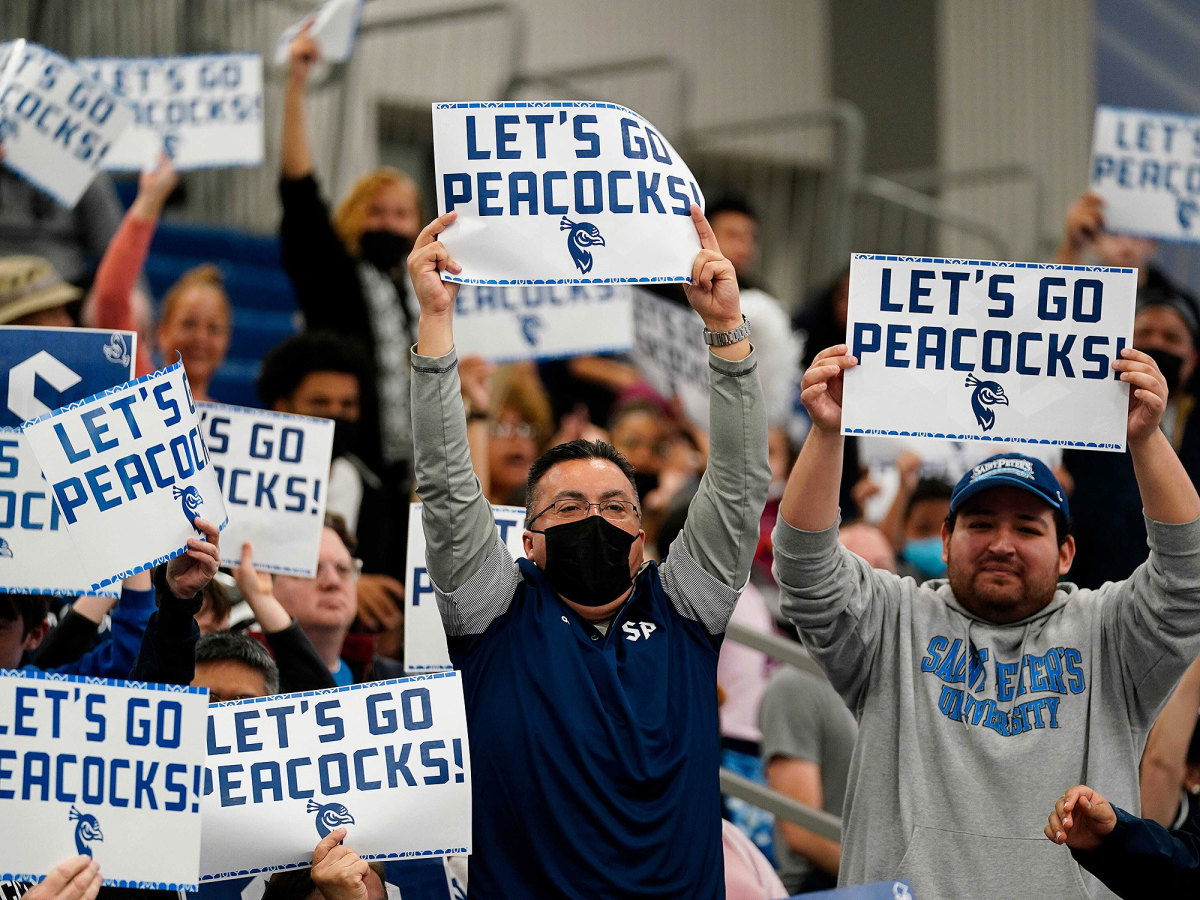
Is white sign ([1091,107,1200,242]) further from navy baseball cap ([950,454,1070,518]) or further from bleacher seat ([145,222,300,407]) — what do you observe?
bleacher seat ([145,222,300,407])

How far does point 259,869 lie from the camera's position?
11.2 feet

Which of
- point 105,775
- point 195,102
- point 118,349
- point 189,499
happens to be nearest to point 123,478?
point 189,499

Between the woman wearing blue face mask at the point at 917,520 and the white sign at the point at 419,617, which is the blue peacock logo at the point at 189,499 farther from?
the woman wearing blue face mask at the point at 917,520

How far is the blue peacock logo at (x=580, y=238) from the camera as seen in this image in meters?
3.86

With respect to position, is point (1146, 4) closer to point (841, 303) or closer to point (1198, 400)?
point (841, 303)

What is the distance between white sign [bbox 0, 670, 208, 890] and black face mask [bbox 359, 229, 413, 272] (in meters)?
3.39

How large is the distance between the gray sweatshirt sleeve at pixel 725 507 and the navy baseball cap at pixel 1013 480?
525 millimetres

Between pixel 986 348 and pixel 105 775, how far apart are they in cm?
212

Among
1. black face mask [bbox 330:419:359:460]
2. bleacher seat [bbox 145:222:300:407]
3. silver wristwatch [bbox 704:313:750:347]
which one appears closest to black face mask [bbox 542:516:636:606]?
silver wristwatch [bbox 704:313:750:347]

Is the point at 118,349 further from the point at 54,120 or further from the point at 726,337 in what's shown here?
the point at 54,120

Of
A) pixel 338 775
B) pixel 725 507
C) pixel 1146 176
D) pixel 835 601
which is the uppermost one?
pixel 1146 176

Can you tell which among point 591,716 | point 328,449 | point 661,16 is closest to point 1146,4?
point 661,16

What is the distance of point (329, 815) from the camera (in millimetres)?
3443

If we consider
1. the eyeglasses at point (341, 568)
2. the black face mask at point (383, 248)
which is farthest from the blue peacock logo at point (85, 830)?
the black face mask at point (383, 248)
